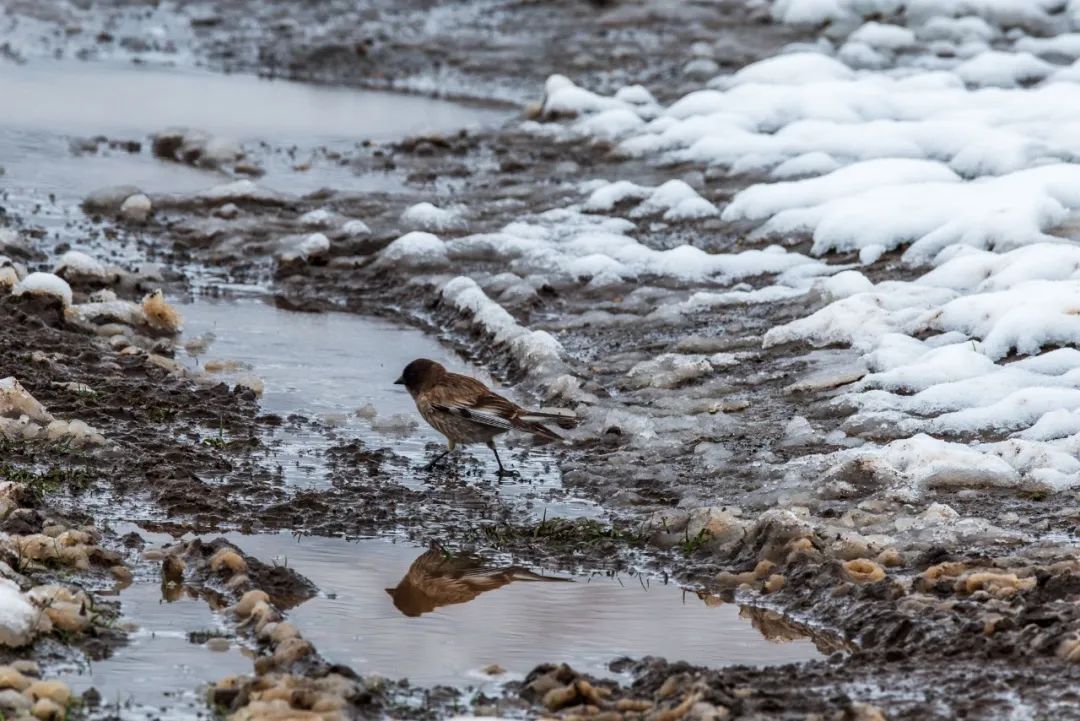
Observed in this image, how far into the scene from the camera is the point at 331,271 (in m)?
11.9

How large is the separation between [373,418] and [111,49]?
42.2ft

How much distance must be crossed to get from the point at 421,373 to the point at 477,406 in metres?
0.50

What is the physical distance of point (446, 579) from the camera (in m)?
6.57

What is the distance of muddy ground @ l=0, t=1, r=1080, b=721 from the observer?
520cm

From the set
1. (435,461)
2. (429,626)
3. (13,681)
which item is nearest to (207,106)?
(435,461)

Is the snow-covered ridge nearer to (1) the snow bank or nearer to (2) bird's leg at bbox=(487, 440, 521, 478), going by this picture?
(1) the snow bank

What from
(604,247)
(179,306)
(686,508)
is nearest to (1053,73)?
(604,247)

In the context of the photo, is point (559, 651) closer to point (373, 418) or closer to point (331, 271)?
point (373, 418)

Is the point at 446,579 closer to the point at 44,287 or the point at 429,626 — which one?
the point at 429,626

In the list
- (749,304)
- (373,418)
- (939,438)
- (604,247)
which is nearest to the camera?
(939,438)

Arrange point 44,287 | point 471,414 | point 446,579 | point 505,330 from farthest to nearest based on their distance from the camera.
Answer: point 505,330, point 44,287, point 471,414, point 446,579

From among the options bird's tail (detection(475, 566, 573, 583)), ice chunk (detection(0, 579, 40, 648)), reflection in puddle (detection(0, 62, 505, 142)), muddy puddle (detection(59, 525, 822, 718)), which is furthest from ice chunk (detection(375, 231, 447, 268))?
ice chunk (detection(0, 579, 40, 648))

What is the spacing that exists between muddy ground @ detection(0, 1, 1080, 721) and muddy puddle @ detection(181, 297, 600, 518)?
105 millimetres

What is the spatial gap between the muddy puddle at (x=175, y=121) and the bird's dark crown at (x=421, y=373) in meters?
5.89
